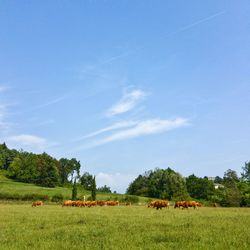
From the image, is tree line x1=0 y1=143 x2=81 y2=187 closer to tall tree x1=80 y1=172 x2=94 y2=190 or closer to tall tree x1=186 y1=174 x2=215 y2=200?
tall tree x1=80 y1=172 x2=94 y2=190

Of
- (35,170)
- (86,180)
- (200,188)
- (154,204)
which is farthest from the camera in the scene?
(86,180)

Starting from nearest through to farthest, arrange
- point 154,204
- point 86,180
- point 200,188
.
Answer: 1. point 154,204
2. point 200,188
3. point 86,180

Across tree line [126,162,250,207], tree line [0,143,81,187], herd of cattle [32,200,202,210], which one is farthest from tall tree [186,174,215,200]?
herd of cattle [32,200,202,210]

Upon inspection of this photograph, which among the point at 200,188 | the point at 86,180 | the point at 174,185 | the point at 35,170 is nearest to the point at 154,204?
the point at 174,185

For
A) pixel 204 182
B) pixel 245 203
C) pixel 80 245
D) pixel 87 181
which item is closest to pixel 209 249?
pixel 80 245

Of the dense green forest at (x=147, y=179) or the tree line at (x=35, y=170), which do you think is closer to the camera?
the dense green forest at (x=147, y=179)

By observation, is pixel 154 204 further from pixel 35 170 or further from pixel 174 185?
pixel 35 170

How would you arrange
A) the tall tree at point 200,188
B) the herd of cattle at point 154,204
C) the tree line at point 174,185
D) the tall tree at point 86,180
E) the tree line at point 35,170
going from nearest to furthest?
the herd of cattle at point 154,204, the tree line at point 174,185, the tall tree at point 200,188, the tree line at point 35,170, the tall tree at point 86,180

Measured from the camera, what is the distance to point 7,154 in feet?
611

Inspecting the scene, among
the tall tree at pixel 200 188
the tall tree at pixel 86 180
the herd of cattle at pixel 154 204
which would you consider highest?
the tall tree at pixel 86 180

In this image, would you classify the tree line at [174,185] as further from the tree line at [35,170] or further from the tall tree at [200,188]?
the tree line at [35,170]

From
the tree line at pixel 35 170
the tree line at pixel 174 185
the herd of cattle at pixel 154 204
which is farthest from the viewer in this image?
the tree line at pixel 35 170

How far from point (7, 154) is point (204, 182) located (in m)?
92.4

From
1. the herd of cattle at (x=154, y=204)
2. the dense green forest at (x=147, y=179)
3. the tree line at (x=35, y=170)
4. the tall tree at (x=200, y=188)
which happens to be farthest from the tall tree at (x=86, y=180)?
the herd of cattle at (x=154, y=204)
